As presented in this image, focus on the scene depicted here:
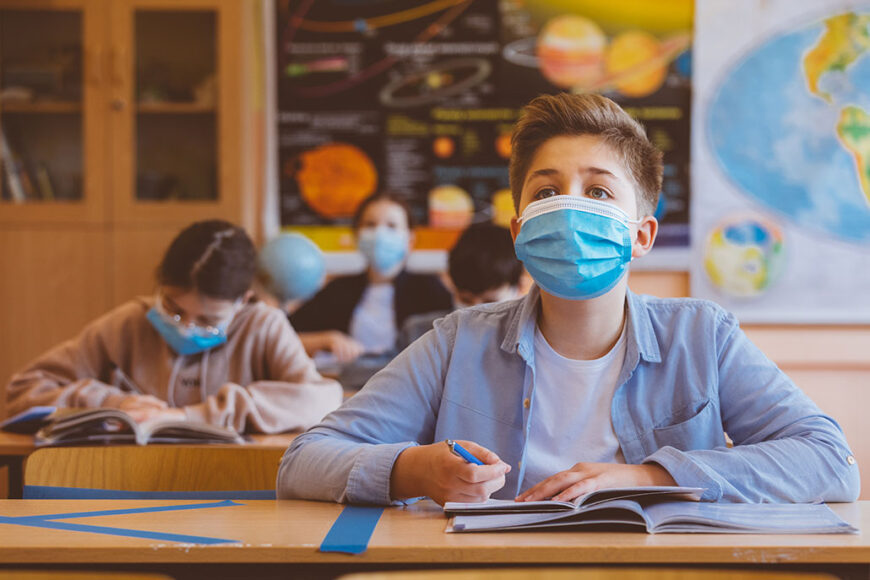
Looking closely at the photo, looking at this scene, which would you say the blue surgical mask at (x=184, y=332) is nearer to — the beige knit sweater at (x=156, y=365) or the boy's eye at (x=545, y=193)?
the beige knit sweater at (x=156, y=365)

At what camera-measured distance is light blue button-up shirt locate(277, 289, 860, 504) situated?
1.39 metres

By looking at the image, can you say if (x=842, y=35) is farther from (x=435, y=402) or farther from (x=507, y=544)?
(x=507, y=544)

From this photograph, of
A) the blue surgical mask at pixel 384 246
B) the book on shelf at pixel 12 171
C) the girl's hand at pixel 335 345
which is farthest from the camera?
the book on shelf at pixel 12 171

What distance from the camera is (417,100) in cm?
418

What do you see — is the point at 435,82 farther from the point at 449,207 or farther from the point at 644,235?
the point at 644,235

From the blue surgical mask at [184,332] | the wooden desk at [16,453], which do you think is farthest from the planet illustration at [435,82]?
the wooden desk at [16,453]

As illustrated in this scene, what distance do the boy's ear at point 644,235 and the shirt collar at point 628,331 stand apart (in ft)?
0.25

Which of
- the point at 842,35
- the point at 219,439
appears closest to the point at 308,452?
the point at 219,439

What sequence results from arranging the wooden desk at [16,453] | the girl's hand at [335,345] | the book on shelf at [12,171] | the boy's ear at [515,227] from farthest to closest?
1. the book on shelf at [12,171]
2. the girl's hand at [335,345]
3. the wooden desk at [16,453]
4. the boy's ear at [515,227]

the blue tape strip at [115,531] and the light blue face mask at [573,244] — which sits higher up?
the light blue face mask at [573,244]

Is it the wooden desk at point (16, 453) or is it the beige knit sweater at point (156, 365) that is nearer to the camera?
the wooden desk at point (16, 453)

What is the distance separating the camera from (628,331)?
5.04 feet

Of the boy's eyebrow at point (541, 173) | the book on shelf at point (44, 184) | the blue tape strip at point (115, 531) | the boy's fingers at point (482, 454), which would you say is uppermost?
the book on shelf at point (44, 184)

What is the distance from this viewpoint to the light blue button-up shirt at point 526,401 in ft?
4.55
